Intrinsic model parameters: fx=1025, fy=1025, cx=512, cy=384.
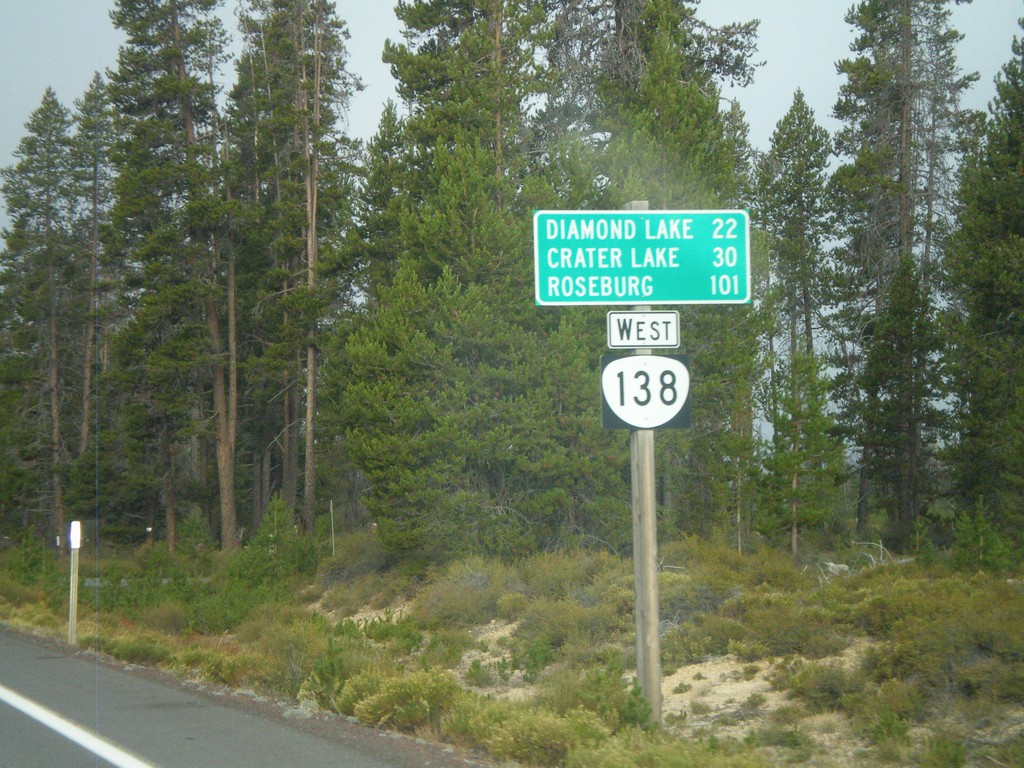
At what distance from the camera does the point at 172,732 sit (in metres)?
8.17

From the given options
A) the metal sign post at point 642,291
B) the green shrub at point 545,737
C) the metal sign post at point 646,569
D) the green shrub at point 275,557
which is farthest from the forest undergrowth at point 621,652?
the green shrub at point 275,557

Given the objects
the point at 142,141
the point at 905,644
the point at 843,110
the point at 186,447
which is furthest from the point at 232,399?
the point at 905,644

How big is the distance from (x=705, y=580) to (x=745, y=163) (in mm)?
17681

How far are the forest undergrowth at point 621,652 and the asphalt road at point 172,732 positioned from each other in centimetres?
61

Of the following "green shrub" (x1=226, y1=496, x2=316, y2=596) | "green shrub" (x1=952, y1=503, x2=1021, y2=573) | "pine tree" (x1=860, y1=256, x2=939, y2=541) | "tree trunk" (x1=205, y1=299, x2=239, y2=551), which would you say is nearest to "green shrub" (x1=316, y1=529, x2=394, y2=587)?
"green shrub" (x1=226, y1=496, x2=316, y2=596)

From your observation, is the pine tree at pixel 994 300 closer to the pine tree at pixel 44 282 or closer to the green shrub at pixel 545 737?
the green shrub at pixel 545 737

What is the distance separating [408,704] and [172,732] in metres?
1.98

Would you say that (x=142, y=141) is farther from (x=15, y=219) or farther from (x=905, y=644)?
(x=905, y=644)

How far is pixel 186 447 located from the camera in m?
44.9

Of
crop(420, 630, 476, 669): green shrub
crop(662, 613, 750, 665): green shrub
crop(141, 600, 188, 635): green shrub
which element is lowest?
crop(141, 600, 188, 635): green shrub

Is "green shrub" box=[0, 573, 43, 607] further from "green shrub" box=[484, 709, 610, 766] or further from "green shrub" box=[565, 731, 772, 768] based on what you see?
"green shrub" box=[565, 731, 772, 768]

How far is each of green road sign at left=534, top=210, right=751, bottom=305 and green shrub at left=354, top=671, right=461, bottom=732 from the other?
3811 mm

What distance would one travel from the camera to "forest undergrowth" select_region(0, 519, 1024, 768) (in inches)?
330

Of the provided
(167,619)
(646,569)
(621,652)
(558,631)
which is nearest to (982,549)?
(558,631)
